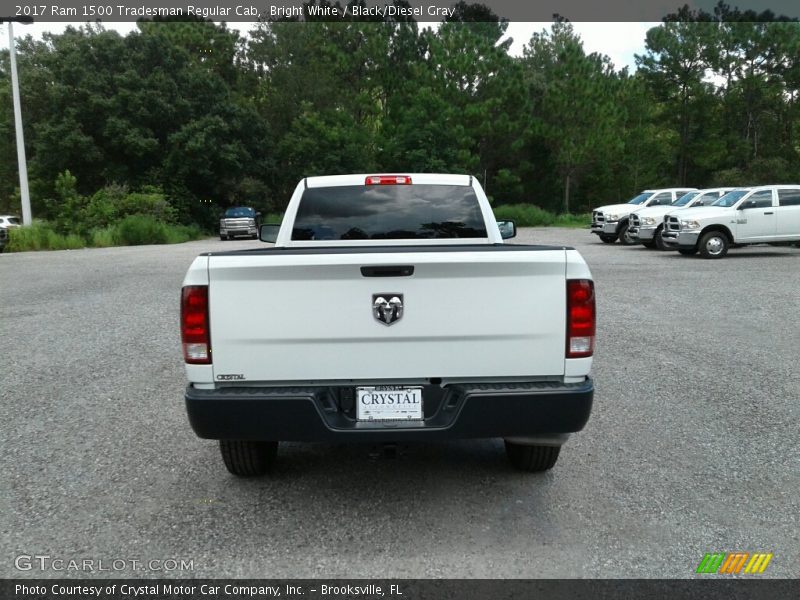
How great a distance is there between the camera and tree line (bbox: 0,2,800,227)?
137ft

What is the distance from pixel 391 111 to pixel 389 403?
48937 mm

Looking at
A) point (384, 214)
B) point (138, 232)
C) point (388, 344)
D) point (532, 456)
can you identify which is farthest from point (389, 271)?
point (138, 232)

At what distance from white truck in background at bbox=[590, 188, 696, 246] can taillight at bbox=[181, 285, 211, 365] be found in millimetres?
21544

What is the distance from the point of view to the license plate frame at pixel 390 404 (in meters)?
3.38

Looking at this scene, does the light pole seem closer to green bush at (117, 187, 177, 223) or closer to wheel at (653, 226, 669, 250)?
green bush at (117, 187, 177, 223)

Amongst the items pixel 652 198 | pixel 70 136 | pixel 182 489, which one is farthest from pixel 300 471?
pixel 70 136

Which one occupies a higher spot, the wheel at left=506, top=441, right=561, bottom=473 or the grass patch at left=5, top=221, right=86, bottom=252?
the grass patch at left=5, top=221, right=86, bottom=252

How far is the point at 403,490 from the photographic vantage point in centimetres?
396

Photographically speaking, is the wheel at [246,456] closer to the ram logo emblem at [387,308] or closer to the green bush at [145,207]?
the ram logo emblem at [387,308]

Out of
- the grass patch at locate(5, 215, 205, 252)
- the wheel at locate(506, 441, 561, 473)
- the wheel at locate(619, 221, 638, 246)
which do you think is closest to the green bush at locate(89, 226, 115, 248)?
the grass patch at locate(5, 215, 205, 252)

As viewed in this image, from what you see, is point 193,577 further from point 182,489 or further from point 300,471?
point 300,471

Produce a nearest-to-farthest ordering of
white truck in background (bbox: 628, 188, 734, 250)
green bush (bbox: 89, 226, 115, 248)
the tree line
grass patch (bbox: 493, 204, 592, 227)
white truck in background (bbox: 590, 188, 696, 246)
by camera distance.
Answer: white truck in background (bbox: 628, 188, 734, 250) < white truck in background (bbox: 590, 188, 696, 246) < green bush (bbox: 89, 226, 115, 248) < the tree line < grass patch (bbox: 493, 204, 592, 227)

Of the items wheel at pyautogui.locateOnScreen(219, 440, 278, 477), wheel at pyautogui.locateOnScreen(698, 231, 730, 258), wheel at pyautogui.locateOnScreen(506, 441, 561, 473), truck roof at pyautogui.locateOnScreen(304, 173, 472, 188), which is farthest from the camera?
wheel at pyautogui.locateOnScreen(698, 231, 730, 258)

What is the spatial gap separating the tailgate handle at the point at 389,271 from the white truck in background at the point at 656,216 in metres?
A: 18.8
